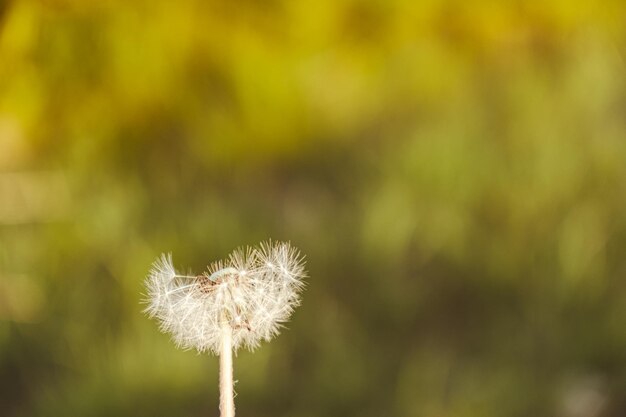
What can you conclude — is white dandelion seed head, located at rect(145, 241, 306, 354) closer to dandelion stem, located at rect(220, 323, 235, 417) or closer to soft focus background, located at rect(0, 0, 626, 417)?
dandelion stem, located at rect(220, 323, 235, 417)

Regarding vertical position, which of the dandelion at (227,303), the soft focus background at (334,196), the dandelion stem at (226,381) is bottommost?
the dandelion stem at (226,381)

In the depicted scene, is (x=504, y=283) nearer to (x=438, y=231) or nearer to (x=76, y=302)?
(x=438, y=231)

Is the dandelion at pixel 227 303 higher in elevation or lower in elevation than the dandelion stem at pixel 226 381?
higher

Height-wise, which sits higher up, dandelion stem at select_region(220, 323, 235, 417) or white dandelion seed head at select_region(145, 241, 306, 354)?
white dandelion seed head at select_region(145, 241, 306, 354)

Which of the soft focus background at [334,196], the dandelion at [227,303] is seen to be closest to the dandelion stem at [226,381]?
the dandelion at [227,303]

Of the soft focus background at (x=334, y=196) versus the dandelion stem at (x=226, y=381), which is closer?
the dandelion stem at (x=226, y=381)

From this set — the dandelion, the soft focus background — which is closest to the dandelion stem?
the dandelion

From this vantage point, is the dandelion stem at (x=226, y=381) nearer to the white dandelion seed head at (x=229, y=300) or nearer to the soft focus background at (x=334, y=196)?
the white dandelion seed head at (x=229, y=300)
